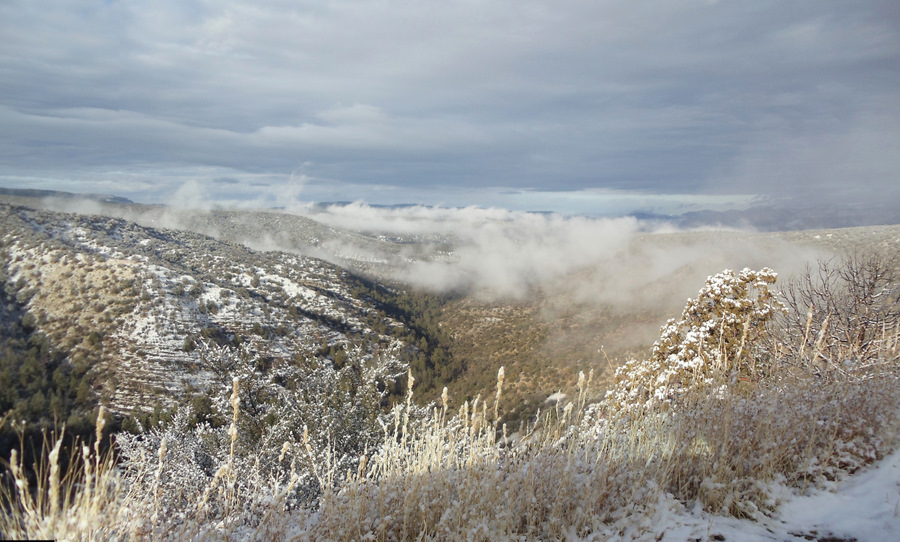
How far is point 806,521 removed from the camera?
2885 mm

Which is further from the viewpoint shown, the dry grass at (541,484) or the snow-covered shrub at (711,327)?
the snow-covered shrub at (711,327)

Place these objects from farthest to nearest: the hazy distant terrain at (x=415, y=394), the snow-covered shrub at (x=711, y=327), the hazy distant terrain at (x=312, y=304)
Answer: the hazy distant terrain at (x=312, y=304) < the snow-covered shrub at (x=711, y=327) < the hazy distant terrain at (x=415, y=394)

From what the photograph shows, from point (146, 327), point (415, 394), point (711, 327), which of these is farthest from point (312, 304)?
point (711, 327)

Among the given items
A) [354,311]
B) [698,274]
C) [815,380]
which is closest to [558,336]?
[698,274]

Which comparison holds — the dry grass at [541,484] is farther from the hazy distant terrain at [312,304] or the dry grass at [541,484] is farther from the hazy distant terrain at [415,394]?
the hazy distant terrain at [312,304]

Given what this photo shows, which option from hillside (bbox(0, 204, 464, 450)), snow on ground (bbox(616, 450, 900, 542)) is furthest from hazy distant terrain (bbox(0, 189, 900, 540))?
hillside (bbox(0, 204, 464, 450))

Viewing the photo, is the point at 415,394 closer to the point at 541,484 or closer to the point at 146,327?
the point at 146,327

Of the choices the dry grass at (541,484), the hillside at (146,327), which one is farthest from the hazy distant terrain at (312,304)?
the dry grass at (541,484)

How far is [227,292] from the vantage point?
4019cm

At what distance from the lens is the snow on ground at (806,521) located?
2.71m

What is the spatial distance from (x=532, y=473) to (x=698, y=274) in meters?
73.5

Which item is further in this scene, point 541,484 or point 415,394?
point 415,394

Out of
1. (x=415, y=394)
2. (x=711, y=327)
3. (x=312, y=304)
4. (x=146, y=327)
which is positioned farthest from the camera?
(x=312, y=304)

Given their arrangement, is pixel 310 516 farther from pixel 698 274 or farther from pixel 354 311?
pixel 698 274
